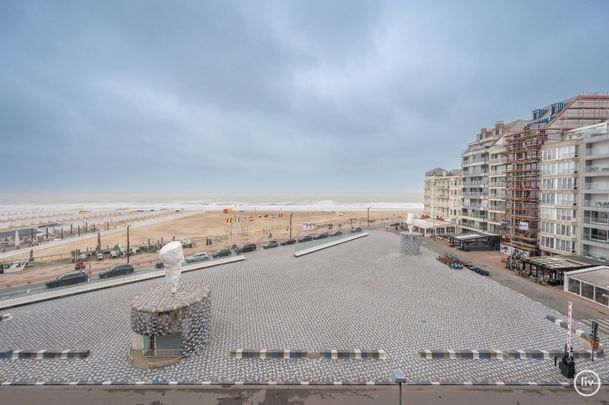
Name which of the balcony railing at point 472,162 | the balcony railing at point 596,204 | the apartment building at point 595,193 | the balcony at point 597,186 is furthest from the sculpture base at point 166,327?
the balcony railing at point 472,162

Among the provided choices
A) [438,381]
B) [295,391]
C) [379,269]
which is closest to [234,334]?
[295,391]

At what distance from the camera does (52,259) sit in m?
51.3

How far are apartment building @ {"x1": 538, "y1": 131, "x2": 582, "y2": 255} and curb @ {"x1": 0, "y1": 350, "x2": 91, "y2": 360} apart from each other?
56.6 metres

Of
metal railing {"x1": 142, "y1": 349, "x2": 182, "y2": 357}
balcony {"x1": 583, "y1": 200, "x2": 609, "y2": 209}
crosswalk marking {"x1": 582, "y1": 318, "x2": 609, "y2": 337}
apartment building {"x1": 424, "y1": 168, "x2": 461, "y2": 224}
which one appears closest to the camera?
metal railing {"x1": 142, "y1": 349, "x2": 182, "y2": 357}

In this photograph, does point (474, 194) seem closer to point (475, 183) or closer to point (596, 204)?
point (475, 183)

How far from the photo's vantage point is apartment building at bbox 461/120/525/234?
59.0m

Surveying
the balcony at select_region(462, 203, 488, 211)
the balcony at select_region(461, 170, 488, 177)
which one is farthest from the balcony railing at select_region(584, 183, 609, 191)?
the balcony at select_region(461, 170, 488, 177)

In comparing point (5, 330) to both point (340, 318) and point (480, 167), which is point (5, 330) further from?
point (480, 167)

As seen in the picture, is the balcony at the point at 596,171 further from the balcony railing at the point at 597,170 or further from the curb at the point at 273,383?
the curb at the point at 273,383

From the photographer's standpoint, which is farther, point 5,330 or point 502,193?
point 502,193

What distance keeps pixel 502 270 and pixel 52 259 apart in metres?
73.2

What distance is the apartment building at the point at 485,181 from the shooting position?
59.0 m

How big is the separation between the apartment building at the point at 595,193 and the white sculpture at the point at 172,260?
162 feet

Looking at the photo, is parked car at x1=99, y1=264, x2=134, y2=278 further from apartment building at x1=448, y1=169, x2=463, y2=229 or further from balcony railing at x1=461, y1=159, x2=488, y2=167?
balcony railing at x1=461, y1=159, x2=488, y2=167
